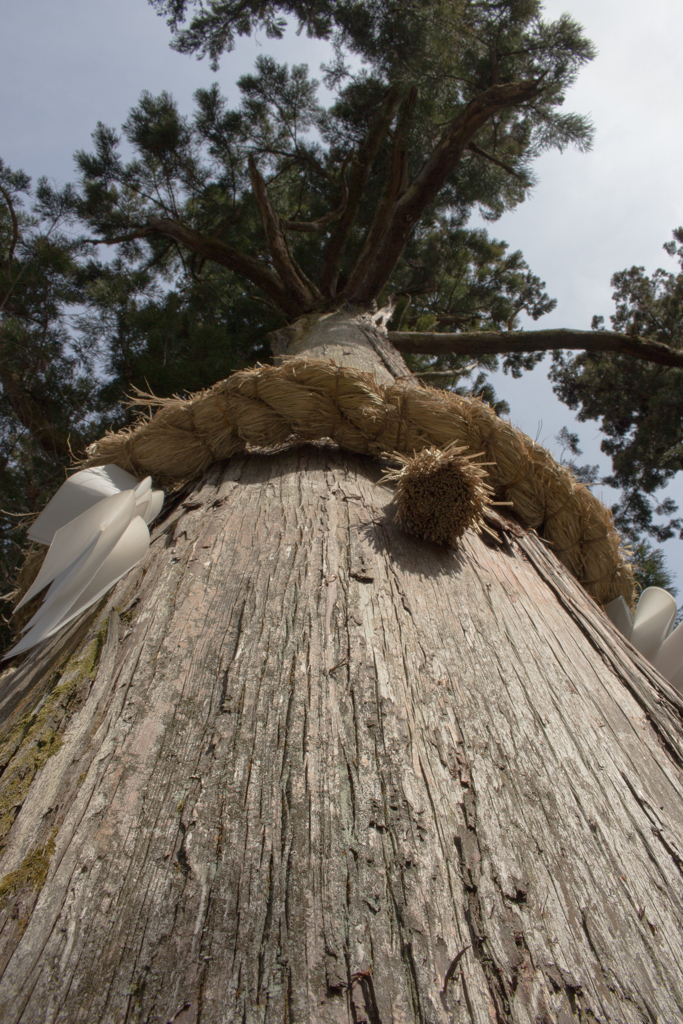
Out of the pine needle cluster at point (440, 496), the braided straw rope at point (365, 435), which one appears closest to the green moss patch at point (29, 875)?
the pine needle cluster at point (440, 496)

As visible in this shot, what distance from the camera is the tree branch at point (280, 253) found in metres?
3.35

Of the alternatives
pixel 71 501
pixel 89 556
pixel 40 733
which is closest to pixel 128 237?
pixel 71 501

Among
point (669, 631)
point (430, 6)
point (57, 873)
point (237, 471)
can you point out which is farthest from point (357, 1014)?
point (430, 6)

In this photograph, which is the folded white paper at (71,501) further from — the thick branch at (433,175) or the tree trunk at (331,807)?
the thick branch at (433,175)

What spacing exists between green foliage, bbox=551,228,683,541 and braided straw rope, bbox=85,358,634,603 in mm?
3927

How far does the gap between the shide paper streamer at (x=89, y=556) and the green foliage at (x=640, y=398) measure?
4.76 meters

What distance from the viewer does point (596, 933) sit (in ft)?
1.82

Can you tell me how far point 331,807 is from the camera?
2.01 feet

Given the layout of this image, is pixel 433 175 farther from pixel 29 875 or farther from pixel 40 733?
pixel 29 875

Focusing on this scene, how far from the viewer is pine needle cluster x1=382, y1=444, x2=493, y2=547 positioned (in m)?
1.06

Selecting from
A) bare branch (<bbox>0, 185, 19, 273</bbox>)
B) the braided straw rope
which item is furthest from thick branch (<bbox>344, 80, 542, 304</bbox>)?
the braided straw rope

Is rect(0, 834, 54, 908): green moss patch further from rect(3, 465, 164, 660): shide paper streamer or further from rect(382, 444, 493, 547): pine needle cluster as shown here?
rect(382, 444, 493, 547): pine needle cluster

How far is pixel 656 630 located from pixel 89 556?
4.45 feet

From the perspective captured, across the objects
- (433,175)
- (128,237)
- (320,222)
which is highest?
(433,175)
